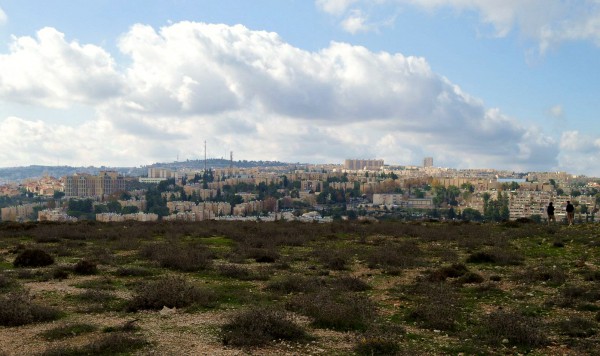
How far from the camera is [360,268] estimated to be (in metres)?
21.4

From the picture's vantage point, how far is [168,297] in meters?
13.7

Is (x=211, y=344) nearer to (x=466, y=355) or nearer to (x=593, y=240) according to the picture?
(x=466, y=355)

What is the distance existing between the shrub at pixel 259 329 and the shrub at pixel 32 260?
42.1 feet

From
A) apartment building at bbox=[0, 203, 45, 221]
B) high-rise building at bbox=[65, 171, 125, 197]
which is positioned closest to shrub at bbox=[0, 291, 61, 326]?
apartment building at bbox=[0, 203, 45, 221]

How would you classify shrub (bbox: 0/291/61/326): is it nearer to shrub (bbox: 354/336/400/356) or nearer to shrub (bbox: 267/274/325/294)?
shrub (bbox: 267/274/325/294)

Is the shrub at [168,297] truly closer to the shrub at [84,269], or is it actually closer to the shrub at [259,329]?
the shrub at [259,329]

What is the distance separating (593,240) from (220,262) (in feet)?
64.9

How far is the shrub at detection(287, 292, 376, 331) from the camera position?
12.0 m

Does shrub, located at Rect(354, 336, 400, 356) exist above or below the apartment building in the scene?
above

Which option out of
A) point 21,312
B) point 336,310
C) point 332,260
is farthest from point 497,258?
point 21,312

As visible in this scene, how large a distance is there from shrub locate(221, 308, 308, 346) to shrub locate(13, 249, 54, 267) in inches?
506

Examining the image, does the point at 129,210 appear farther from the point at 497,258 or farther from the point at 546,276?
the point at 546,276

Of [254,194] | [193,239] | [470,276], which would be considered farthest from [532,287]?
[254,194]

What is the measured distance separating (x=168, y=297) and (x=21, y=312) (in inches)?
132
